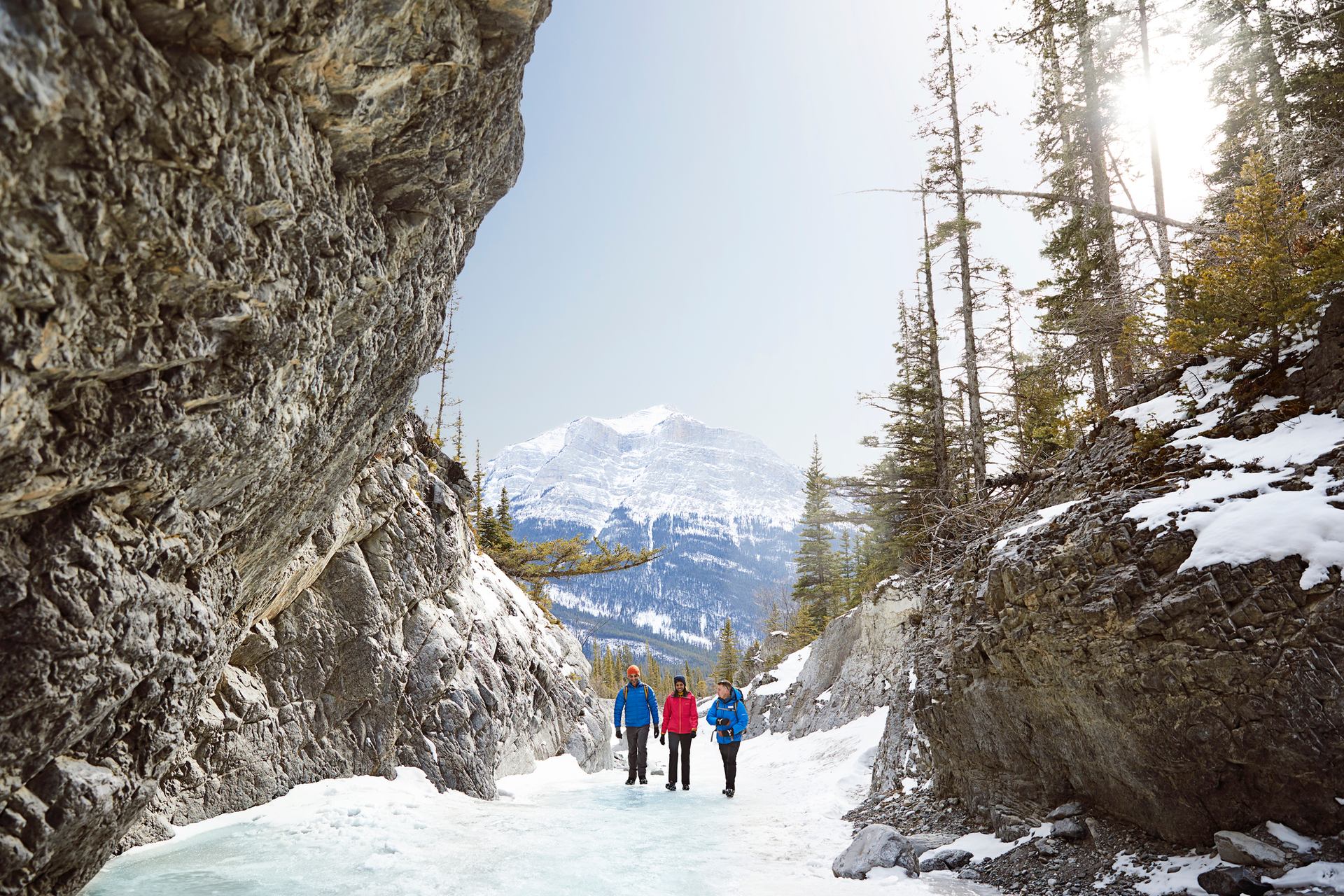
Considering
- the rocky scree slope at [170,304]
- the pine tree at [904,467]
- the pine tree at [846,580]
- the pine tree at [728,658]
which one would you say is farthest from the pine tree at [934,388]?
the pine tree at [728,658]

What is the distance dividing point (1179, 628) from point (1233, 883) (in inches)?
70.6

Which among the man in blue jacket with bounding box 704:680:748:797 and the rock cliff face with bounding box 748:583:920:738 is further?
the rock cliff face with bounding box 748:583:920:738

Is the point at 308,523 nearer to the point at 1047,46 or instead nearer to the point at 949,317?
the point at 949,317

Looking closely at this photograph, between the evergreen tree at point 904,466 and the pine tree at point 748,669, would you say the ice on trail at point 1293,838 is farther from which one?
the pine tree at point 748,669

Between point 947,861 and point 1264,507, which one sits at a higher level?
point 1264,507

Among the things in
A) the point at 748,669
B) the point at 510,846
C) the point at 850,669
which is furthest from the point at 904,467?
the point at 748,669

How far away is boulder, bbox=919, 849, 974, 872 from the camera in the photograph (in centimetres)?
660

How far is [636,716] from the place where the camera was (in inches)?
509

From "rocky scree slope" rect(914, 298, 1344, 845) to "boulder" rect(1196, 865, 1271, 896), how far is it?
59cm

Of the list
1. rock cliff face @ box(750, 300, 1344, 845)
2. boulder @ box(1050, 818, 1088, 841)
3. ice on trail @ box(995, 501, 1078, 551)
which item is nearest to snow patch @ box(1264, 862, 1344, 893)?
Answer: rock cliff face @ box(750, 300, 1344, 845)

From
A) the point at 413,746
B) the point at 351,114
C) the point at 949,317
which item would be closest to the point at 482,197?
the point at 351,114

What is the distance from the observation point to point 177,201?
3.72 meters

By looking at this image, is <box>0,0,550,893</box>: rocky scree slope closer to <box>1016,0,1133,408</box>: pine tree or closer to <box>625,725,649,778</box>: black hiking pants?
<box>625,725,649,778</box>: black hiking pants

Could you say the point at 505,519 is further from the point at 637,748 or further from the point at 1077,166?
the point at 1077,166
